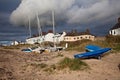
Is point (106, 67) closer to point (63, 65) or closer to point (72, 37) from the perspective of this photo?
point (63, 65)

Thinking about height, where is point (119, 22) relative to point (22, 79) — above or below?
above

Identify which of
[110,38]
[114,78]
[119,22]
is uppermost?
[119,22]

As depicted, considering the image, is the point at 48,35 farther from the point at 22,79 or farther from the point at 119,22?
the point at 22,79

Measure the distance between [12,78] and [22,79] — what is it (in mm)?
843

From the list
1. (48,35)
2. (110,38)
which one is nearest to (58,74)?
(110,38)

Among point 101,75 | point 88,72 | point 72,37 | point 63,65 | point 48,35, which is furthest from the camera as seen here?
point 48,35

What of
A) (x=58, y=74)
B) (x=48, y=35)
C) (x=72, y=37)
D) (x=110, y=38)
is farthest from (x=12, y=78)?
(x=48, y=35)

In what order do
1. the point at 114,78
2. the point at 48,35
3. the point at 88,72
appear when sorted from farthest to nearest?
the point at 48,35, the point at 88,72, the point at 114,78

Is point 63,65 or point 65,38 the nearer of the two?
point 63,65

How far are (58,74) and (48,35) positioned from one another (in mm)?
77162

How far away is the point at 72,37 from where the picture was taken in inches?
3391

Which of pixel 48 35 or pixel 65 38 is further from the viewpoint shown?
pixel 48 35

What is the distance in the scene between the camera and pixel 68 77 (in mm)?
14461

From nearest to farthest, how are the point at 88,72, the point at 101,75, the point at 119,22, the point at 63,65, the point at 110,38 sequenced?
the point at 101,75, the point at 88,72, the point at 63,65, the point at 110,38, the point at 119,22
